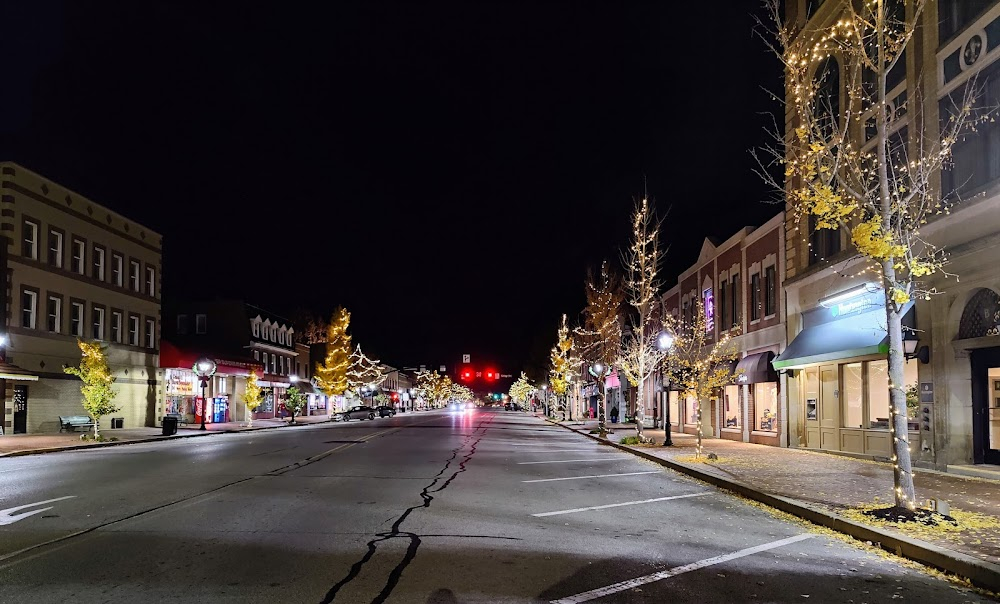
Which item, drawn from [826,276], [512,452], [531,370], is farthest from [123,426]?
[531,370]

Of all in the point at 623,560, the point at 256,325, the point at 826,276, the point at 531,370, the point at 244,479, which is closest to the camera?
the point at 623,560

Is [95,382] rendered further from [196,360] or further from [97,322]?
[196,360]

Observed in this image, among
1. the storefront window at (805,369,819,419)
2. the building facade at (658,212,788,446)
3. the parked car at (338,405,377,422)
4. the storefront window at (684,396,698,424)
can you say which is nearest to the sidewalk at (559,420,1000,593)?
the storefront window at (805,369,819,419)

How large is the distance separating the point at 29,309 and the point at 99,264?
247 inches

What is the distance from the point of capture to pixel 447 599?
6793 mm

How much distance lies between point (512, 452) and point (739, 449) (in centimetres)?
757

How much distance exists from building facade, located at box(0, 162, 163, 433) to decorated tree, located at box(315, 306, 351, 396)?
30416 millimetres

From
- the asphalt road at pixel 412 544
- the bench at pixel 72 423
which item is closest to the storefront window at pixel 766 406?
the asphalt road at pixel 412 544

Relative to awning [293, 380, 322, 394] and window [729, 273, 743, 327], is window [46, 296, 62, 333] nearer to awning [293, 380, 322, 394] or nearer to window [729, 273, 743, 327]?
window [729, 273, 743, 327]

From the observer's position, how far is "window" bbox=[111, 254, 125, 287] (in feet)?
140

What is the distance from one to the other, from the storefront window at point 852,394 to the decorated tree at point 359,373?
2592 inches

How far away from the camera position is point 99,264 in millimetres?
41219

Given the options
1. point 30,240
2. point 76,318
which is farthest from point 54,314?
point 30,240

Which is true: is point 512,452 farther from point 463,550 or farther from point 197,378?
point 197,378
